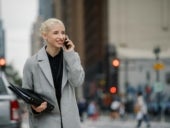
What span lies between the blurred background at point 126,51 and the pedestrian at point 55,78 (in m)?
17.3

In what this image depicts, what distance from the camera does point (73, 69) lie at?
5.16 meters

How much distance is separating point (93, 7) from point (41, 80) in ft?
315

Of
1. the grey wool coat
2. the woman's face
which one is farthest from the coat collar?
the woman's face

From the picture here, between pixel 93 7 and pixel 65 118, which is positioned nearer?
pixel 65 118

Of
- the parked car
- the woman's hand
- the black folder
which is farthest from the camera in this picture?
the parked car

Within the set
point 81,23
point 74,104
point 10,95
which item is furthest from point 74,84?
point 81,23

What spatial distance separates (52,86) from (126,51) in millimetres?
51124

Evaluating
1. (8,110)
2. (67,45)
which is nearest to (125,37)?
(8,110)

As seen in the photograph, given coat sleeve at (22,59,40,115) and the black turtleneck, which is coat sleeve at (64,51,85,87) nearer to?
the black turtleneck

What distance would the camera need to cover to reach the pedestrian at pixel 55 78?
16.9 ft

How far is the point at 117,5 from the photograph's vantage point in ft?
237

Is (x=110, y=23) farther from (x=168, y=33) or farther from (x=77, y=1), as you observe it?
(x=77, y=1)

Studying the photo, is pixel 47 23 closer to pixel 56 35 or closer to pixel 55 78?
pixel 56 35

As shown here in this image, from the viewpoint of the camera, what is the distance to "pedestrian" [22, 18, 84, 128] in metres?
5.15
